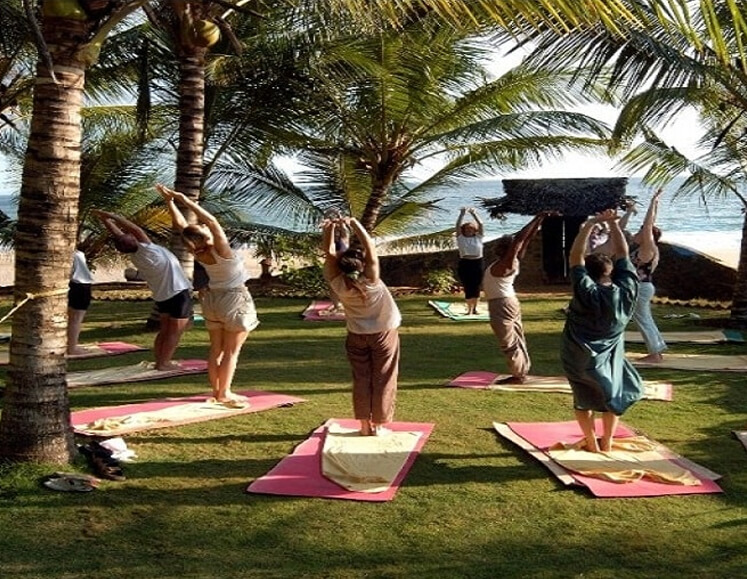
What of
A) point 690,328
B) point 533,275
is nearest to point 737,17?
point 690,328

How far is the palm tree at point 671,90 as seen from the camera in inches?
405

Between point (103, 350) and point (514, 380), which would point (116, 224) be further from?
point (514, 380)

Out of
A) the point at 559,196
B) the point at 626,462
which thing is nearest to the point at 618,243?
the point at 626,462

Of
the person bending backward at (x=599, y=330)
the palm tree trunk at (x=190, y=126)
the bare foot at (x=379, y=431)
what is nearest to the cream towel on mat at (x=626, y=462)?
the person bending backward at (x=599, y=330)

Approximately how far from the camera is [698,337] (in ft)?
40.3

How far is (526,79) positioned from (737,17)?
1375cm

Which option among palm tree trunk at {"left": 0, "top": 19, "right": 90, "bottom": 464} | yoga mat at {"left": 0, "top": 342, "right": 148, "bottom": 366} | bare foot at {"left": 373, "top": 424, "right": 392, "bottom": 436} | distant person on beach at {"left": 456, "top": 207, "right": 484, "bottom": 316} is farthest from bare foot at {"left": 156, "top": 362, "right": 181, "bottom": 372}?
distant person on beach at {"left": 456, "top": 207, "right": 484, "bottom": 316}

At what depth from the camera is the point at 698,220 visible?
6078cm

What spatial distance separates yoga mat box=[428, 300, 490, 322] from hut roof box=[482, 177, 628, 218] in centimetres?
553

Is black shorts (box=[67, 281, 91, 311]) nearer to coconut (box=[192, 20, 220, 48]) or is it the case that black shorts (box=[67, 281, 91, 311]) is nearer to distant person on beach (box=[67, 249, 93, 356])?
distant person on beach (box=[67, 249, 93, 356])

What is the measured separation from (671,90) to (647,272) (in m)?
3.00

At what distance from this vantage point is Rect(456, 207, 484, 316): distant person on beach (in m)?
14.5

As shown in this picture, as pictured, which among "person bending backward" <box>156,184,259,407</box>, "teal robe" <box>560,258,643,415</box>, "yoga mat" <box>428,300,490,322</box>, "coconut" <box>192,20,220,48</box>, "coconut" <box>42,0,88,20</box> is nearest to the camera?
"coconut" <box>42,0,88,20</box>

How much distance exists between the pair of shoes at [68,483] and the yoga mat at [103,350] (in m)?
5.08
